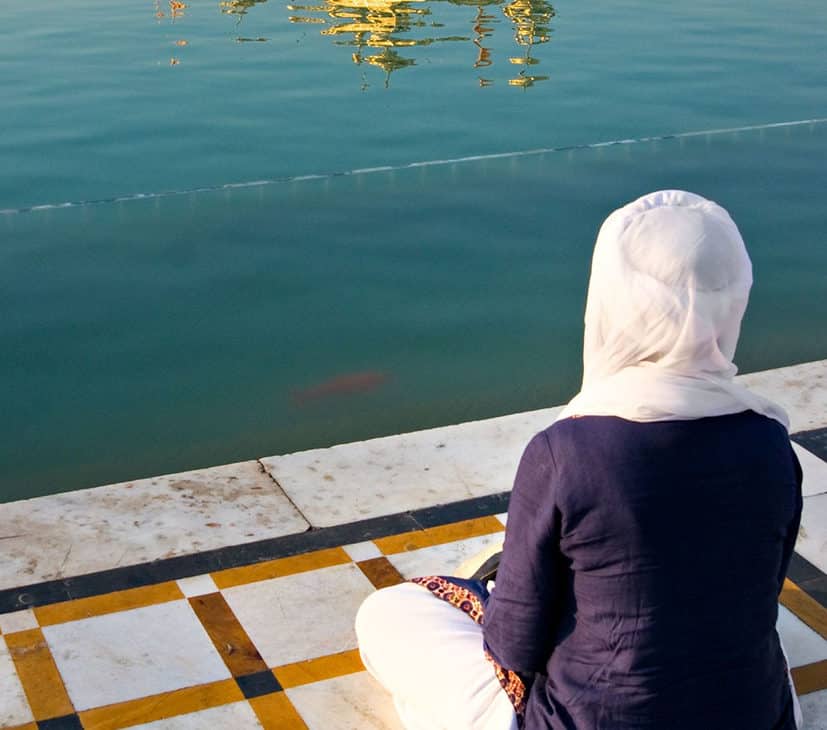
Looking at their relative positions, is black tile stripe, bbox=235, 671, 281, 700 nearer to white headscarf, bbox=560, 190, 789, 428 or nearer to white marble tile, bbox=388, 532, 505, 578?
white marble tile, bbox=388, 532, 505, 578

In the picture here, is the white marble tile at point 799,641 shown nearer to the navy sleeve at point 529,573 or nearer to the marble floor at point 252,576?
the marble floor at point 252,576

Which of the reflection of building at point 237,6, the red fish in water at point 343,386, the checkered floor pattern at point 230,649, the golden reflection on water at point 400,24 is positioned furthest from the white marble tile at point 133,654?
the reflection of building at point 237,6

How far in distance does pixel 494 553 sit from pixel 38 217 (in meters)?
4.47

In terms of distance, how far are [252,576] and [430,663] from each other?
838 millimetres

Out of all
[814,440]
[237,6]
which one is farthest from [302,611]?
[237,6]

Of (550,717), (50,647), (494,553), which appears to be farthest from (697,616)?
(50,647)

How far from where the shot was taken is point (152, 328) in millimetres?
5281

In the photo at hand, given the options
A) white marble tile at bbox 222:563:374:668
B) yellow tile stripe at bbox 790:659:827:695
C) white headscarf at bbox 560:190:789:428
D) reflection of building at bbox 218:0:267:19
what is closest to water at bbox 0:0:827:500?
reflection of building at bbox 218:0:267:19

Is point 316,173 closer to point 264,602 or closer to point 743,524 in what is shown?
point 264,602

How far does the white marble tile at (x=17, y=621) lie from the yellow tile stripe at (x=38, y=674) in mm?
19

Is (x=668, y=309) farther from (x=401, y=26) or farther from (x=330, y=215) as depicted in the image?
(x=401, y=26)

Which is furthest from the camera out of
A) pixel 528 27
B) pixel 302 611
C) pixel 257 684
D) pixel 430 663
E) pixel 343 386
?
pixel 528 27

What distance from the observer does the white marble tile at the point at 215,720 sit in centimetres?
262

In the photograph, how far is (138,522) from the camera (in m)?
3.38
